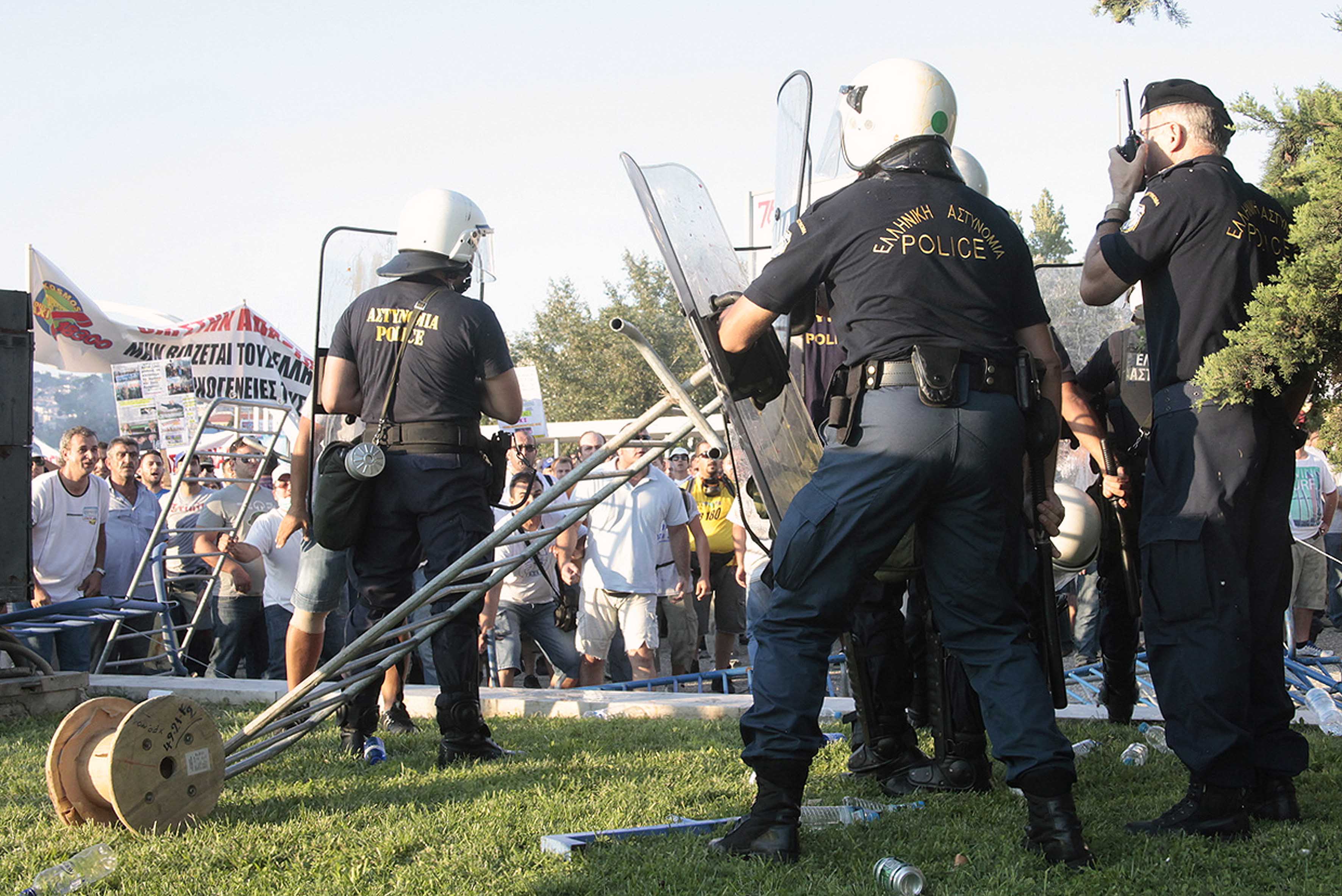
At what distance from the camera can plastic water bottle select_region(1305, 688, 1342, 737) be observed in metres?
4.75

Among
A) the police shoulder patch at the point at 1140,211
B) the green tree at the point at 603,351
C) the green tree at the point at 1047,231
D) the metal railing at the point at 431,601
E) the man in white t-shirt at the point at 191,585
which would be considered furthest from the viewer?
Answer: the green tree at the point at 1047,231

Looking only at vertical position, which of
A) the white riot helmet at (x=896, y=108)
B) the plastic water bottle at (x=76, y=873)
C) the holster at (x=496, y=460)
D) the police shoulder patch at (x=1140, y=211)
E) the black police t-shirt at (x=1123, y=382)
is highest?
the white riot helmet at (x=896, y=108)

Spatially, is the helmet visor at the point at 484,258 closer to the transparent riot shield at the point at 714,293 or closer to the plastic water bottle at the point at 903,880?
the transparent riot shield at the point at 714,293

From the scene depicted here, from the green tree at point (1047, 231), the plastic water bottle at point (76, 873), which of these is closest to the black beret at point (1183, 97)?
the plastic water bottle at point (76, 873)

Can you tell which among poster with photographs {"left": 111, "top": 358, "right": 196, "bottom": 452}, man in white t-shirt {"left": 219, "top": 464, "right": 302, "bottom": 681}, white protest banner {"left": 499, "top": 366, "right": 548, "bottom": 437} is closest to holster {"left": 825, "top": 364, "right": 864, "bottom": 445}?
man in white t-shirt {"left": 219, "top": 464, "right": 302, "bottom": 681}

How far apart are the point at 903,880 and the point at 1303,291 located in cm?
167

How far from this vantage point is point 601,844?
10.3 ft

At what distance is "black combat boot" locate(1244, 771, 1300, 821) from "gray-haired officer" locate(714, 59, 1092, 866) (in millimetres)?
786

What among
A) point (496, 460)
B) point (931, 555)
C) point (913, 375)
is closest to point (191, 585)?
point (496, 460)

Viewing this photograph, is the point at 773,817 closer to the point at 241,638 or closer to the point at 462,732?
the point at 462,732

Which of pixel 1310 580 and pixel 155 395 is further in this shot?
pixel 155 395

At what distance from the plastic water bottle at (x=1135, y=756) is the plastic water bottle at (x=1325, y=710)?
2.96ft

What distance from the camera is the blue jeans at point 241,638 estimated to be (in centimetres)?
923

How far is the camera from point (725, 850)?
3035 mm
